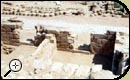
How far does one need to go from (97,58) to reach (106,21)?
29.2 feet

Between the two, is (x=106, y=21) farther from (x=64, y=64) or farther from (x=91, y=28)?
(x=64, y=64)

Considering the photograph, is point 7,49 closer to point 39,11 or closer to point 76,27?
point 76,27

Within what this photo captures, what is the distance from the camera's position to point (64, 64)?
12570mm

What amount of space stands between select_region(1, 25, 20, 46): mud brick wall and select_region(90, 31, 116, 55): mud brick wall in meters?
4.14

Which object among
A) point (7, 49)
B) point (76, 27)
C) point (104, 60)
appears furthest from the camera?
point (76, 27)

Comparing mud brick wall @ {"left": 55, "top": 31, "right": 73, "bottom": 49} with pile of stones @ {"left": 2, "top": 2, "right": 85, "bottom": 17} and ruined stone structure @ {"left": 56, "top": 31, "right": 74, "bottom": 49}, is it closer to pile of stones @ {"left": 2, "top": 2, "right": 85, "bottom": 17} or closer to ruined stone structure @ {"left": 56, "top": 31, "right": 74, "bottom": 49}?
ruined stone structure @ {"left": 56, "top": 31, "right": 74, "bottom": 49}

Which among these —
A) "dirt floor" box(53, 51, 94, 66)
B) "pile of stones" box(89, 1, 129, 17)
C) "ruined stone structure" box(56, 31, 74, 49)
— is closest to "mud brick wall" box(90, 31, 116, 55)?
"dirt floor" box(53, 51, 94, 66)

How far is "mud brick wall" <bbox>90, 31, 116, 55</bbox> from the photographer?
13875mm

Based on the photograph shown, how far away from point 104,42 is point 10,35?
508 centimetres

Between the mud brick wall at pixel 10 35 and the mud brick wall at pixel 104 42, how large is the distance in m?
4.14

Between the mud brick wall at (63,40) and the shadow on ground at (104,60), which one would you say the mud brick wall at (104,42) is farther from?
the mud brick wall at (63,40)

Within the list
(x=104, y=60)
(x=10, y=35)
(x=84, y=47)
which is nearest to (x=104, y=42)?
(x=104, y=60)

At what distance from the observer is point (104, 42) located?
45.7 ft

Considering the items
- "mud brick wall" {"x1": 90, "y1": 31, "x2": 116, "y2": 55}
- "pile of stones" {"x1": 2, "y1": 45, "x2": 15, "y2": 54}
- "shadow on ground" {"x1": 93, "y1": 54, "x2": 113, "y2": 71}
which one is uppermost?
"mud brick wall" {"x1": 90, "y1": 31, "x2": 116, "y2": 55}
